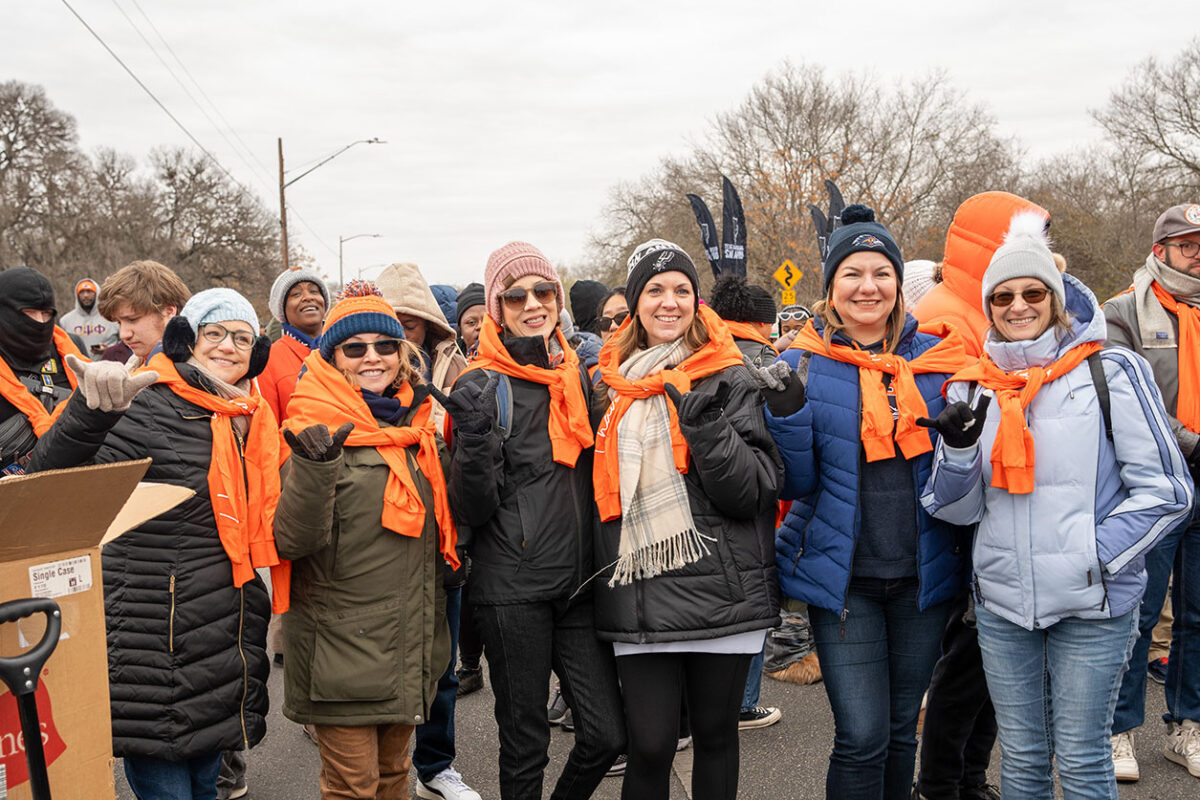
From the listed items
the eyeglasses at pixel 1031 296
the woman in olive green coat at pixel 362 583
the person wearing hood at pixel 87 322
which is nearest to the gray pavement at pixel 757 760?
the woman in olive green coat at pixel 362 583

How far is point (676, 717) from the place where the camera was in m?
2.89

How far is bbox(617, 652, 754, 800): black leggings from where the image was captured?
2.85m

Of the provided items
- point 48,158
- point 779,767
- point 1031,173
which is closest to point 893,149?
point 1031,173

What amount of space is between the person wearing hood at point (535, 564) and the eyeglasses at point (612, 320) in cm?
275

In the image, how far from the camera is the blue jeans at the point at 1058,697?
2.66m

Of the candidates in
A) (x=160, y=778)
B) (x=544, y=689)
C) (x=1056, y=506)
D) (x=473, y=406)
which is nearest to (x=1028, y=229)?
(x=1056, y=506)

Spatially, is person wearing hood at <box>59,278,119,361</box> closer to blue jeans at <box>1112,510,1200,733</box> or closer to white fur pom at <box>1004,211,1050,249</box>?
white fur pom at <box>1004,211,1050,249</box>

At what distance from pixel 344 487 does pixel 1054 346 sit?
8.02ft

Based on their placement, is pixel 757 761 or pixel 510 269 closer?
pixel 510 269

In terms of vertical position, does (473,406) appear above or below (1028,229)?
below

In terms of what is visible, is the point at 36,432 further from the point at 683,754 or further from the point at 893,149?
the point at 893,149

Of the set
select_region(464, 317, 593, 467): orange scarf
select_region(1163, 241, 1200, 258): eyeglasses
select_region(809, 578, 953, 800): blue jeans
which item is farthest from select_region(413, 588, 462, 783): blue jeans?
select_region(1163, 241, 1200, 258): eyeglasses

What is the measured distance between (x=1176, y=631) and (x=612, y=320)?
12.2ft

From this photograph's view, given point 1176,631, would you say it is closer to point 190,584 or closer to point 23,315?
point 190,584
